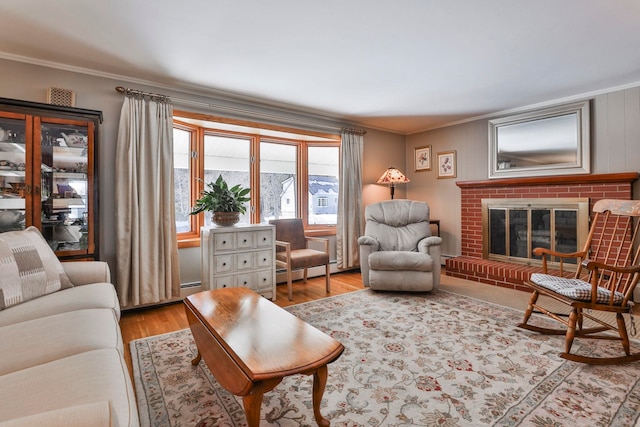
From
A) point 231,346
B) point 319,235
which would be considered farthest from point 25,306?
point 319,235

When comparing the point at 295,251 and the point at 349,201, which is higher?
the point at 349,201

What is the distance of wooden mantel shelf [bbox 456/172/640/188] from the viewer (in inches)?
123

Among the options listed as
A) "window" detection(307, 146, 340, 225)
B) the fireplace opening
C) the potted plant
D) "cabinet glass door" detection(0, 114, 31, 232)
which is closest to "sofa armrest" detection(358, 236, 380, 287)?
"window" detection(307, 146, 340, 225)

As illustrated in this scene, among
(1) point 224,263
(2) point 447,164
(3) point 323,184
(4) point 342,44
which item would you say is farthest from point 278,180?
(2) point 447,164

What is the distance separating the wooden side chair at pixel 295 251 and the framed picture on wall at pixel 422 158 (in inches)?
92.3

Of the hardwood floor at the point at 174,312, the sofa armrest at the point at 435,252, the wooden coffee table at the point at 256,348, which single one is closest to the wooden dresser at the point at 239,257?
the hardwood floor at the point at 174,312

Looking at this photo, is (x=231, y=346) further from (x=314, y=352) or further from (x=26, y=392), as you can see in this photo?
(x=26, y=392)

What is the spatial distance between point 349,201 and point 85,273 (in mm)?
3133

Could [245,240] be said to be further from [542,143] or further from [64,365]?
[542,143]

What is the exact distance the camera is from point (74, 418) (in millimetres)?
581

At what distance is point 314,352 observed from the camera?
1315 mm

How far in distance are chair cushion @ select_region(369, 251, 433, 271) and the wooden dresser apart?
1148 mm

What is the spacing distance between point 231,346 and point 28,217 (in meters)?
2.04

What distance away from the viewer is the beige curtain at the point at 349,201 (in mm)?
4367
